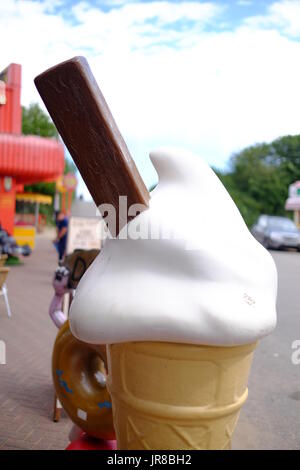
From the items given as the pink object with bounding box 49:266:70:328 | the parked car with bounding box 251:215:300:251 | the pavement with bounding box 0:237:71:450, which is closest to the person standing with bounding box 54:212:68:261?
the pavement with bounding box 0:237:71:450

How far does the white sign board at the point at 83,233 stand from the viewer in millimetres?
5969

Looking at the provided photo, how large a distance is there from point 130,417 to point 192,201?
755 millimetres

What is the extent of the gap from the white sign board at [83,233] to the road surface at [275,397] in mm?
2558

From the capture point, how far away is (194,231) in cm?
145

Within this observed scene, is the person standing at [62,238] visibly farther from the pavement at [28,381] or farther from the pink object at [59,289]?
the pink object at [59,289]

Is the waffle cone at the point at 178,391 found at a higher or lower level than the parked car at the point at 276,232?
higher

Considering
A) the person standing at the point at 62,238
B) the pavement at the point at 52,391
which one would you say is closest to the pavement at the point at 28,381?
the pavement at the point at 52,391

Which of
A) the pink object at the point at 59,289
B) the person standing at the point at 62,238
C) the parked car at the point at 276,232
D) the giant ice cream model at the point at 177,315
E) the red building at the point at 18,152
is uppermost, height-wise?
the red building at the point at 18,152

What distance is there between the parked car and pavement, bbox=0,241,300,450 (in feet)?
35.3

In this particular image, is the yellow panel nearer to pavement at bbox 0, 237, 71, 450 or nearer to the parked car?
pavement at bbox 0, 237, 71, 450

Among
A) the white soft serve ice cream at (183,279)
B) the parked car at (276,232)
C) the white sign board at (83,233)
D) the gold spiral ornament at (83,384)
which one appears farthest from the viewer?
the parked car at (276,232)

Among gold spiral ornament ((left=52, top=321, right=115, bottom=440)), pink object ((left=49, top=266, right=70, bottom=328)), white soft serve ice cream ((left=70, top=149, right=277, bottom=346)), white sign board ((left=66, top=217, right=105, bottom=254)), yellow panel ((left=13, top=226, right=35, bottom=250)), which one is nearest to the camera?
white soft serve ice cream ((left=70, top=149, right=277, bottom=346))

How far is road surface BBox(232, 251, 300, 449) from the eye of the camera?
2.24 metres

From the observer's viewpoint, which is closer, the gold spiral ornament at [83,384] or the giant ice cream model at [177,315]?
the giant ice cream model at [177,315]
